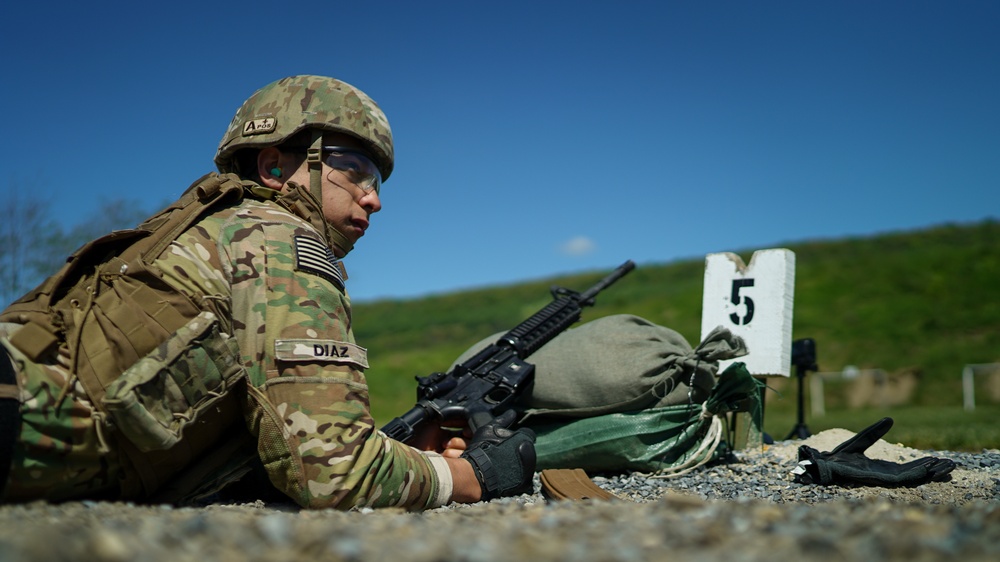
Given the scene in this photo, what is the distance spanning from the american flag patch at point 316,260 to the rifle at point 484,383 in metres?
1.50

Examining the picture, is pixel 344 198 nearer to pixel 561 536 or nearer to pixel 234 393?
pixel 234 393

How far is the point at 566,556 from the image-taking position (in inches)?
62.8

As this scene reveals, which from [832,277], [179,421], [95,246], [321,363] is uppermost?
[832,277]

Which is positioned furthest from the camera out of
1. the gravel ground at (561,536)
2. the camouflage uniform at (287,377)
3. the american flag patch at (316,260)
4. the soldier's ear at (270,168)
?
the soldier's ear at (270,168)

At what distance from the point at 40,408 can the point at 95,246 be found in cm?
76

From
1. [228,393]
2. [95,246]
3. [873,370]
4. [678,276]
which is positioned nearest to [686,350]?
[228,393]

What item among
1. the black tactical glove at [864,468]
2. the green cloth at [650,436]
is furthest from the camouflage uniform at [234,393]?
the black tactical glove at [864,468]

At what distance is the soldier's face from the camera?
12.7 feet

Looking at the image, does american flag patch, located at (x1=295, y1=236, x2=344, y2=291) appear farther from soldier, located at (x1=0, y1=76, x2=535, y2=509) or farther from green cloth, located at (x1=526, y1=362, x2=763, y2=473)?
green cloth, located at (x1=526, y1=362, x2=763, y2=473)

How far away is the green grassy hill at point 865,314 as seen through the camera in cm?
2030

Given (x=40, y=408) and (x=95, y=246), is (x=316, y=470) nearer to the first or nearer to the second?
(x=40, y=408)

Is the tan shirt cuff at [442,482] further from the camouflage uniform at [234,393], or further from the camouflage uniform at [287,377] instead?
the camouflage uniform at [287,377]

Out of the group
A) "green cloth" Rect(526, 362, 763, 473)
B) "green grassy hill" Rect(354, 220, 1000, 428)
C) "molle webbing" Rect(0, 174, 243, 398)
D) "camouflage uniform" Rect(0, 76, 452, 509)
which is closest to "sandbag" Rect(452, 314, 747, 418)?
"green cloth" Rect(526, 362, 763, 473)

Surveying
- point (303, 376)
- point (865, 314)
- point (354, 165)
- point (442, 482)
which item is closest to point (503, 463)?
point (442, 482)
